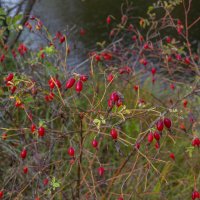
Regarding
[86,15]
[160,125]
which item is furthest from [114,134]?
[86,15]

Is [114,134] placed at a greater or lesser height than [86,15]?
greater

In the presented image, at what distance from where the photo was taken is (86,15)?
9.62m

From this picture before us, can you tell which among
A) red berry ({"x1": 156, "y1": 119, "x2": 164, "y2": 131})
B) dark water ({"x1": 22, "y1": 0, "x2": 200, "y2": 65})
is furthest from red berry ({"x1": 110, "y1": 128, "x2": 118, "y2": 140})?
dark water ({"x1": 22, "y1": 0, "x2": 200, "y2": 65})

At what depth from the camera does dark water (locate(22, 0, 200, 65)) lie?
25.9 feet

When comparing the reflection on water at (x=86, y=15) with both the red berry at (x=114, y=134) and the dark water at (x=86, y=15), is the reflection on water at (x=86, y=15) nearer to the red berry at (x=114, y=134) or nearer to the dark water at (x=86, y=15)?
the dark water at (x=86, y=15)

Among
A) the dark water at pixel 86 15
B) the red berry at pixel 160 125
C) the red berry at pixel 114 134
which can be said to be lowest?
the dark water at pixel 86 15

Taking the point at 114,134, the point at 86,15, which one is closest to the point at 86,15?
the point at 86,15

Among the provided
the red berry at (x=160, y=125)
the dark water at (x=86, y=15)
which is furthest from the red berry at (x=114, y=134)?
the dark water at (x=86, y=15)

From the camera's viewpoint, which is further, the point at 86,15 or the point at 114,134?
the point at 86,15

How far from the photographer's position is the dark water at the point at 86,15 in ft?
25.9

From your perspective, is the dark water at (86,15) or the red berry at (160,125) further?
the dark water at (86,15)

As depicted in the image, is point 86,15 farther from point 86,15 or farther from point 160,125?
point 160,125

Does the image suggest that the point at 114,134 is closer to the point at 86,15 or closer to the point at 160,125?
the point at 160,125

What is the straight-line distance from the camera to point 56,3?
36.2 ft
